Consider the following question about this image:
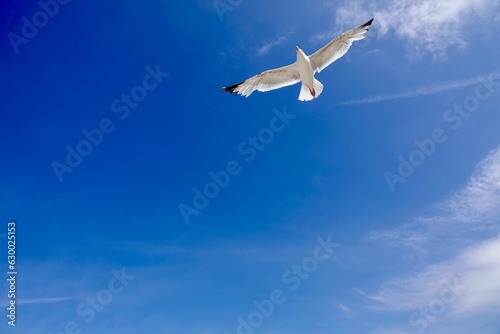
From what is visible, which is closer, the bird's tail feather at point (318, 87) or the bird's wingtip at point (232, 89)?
the bird's tail feather at point (318, 87)

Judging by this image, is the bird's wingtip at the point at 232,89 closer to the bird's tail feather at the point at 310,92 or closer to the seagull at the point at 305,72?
the seagull at the point at 305,72

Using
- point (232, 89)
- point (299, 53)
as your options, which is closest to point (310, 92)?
point (299, 53)

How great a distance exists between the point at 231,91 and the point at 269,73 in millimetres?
1776

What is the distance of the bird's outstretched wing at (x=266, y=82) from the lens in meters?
14.7

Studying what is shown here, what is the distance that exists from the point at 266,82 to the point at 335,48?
3076 mm

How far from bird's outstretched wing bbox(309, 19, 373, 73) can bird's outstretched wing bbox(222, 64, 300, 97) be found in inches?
36.3

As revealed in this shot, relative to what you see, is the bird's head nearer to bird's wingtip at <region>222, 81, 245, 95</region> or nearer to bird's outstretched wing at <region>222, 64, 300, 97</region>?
bird's outstretched wing at <region>222, 64, 300, 97</region>

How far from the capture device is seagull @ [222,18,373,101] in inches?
539

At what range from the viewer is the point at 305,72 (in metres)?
14.2

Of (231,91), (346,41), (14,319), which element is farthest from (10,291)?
(346,41)

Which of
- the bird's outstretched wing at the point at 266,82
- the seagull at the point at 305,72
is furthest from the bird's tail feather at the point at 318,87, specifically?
the bird's outstretched wing at the point at 266,82

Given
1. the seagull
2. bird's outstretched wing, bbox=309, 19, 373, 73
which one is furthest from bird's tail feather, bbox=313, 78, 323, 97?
bird's outstretched wing, bbox=309, 19, 373, 73

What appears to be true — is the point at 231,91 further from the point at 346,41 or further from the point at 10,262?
the point at 10,262

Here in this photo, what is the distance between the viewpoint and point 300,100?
14.2 metres
